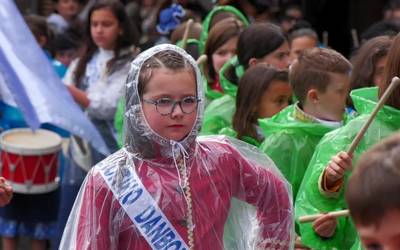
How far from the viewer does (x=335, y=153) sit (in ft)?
12.5

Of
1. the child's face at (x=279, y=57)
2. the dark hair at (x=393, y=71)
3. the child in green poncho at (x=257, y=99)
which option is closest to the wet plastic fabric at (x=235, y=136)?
the child in green poncho at (x=257, y=99)

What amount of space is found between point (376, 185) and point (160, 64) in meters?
1.60

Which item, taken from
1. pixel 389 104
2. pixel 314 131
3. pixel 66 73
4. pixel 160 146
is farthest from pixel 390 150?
pixel 66 73

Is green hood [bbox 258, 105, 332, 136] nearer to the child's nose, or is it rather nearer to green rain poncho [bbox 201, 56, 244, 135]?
green rain poncho [bbox 201, 56, 244, 135]

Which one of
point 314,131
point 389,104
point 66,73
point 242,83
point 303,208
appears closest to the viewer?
point 389,104

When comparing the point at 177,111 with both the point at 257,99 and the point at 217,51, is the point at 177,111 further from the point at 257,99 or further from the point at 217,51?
the point at 217,51

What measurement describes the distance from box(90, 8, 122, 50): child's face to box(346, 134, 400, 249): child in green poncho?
204 inches

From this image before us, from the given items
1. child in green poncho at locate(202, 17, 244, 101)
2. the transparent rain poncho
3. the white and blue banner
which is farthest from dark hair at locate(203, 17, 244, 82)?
the transparent rain poncho

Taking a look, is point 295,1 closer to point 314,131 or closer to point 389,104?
point 314,131

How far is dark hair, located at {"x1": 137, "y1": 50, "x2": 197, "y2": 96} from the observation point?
3324mm

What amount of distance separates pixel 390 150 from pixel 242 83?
11.0ft

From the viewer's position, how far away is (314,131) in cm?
462

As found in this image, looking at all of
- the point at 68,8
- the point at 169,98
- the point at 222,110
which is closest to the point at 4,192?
the point at 169,98

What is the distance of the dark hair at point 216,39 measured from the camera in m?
6.45
